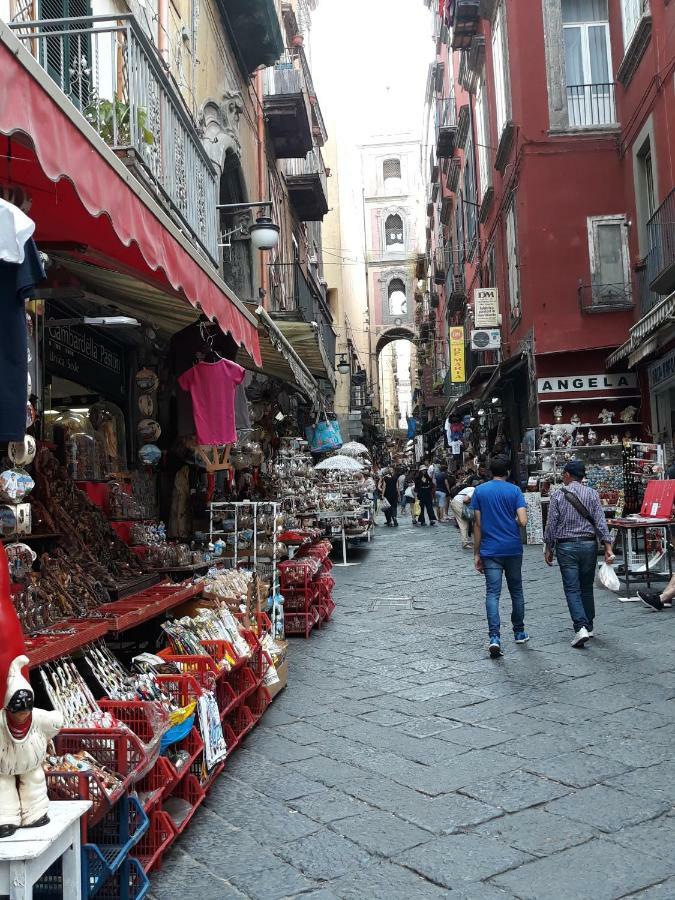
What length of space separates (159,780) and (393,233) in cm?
6044

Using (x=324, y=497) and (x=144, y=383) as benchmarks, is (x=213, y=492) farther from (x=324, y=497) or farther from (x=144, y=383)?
(x=324, y=497)

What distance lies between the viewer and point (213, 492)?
9766 mm

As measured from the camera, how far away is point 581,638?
717 cm

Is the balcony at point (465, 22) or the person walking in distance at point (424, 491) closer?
the balcony at point (465, 22)

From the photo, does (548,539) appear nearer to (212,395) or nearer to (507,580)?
(507,580)

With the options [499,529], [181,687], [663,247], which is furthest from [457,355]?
Answer: [181,687]

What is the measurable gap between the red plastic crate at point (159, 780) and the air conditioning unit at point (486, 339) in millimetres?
17031

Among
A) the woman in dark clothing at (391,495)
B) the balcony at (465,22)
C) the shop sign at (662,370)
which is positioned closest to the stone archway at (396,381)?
the woman in dark clothing at (391,495)

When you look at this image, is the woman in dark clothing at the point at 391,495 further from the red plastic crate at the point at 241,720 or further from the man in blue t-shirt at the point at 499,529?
the red plastic crate at the point at 241,720

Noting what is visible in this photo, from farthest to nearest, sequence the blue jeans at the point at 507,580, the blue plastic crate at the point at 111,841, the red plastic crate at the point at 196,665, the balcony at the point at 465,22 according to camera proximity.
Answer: the balcony at the point at 465,22 < the blue jeans at the point at 507,580 < the red plastic crate at the point at 196,665 < the blue plastic crate at the point at 111,841

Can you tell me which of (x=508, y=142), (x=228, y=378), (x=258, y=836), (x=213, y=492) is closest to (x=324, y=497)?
(x=213, y=492)

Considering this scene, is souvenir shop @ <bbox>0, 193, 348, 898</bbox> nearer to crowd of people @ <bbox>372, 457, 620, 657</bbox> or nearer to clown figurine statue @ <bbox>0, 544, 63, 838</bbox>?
clown figurine statue @ <bbox>0, 544, 63, 838</bbox>

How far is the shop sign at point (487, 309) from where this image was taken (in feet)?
65.3

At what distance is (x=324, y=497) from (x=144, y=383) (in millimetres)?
9159
